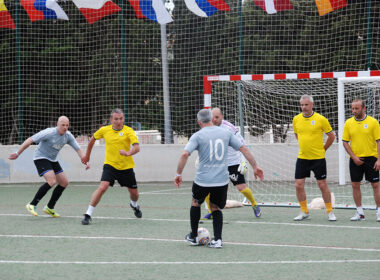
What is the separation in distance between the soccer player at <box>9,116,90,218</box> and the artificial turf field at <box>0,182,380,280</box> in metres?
0.34

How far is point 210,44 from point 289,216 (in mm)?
10453

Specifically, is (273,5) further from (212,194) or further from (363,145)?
(212,194)

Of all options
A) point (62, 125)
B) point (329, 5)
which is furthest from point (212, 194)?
point (329, 5)

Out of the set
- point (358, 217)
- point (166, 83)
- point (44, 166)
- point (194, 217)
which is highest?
point (166, 83)

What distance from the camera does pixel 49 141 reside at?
11.1 metres

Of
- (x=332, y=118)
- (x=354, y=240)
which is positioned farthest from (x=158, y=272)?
(x=332, y=118)

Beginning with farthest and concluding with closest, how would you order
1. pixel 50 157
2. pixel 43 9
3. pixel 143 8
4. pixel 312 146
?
1. pixel 43 9
2. pixel 143 8
3. pixel 50 157
4. pixel 312 146

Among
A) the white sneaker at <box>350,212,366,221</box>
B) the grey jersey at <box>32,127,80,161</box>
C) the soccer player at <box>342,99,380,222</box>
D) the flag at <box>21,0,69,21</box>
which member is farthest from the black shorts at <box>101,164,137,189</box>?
the flag at <box>21,0,69,21</box>

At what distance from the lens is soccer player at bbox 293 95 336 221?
1037 centimetres

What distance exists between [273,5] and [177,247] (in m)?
10.9

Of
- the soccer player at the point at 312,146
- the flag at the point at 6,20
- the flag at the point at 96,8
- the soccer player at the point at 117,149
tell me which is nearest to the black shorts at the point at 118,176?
the soccer player at the point at 117,149

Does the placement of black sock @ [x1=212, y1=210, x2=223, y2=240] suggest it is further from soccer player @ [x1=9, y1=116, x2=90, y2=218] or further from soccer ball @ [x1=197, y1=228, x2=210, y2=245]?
soccer player @ [x1=9, y1=116, x2=90, y2=218]

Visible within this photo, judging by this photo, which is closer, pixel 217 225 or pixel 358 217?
pixel 217 225

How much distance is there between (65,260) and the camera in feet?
23.1
